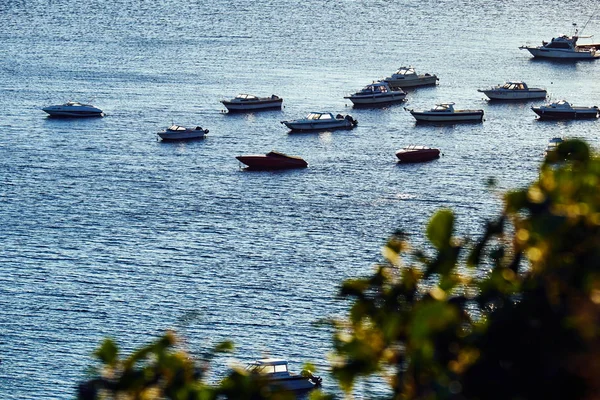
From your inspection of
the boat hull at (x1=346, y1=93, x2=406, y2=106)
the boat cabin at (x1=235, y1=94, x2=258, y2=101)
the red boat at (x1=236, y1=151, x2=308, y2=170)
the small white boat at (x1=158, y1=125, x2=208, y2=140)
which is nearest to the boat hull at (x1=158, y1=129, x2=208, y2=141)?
the small white boat at (x1=158, y1=125, x2=208, y2=140)

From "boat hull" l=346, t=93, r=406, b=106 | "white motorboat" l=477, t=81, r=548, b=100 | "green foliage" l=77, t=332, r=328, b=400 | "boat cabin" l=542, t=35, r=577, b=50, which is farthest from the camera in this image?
"boat cabin" l=542, t=35, r=577, b=50

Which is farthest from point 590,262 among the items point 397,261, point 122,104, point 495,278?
point 122,104

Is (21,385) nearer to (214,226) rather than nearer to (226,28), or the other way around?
(214,226)

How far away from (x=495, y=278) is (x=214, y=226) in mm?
54608

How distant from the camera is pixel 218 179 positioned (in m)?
72.4

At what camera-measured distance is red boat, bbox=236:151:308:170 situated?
7462 centimetres

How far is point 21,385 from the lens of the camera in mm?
40219

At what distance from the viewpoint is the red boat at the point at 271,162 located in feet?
245

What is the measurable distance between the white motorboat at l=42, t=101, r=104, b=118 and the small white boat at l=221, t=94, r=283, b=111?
11.0 metres

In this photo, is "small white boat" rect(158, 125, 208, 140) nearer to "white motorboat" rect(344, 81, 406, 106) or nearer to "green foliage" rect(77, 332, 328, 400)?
"white motorboat" rect(344, 81, 406, 106)

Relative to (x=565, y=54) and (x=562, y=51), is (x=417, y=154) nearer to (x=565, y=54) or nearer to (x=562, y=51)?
(x=562, y=51)

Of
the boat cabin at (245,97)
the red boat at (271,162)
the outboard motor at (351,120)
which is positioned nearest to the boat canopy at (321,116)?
the outboard motor at (351,120)

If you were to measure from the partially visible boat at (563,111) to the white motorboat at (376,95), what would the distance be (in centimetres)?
1376

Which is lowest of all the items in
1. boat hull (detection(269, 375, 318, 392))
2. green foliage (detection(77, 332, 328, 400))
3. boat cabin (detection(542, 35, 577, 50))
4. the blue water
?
green foliage (detection(77, 332, 328, 400))
